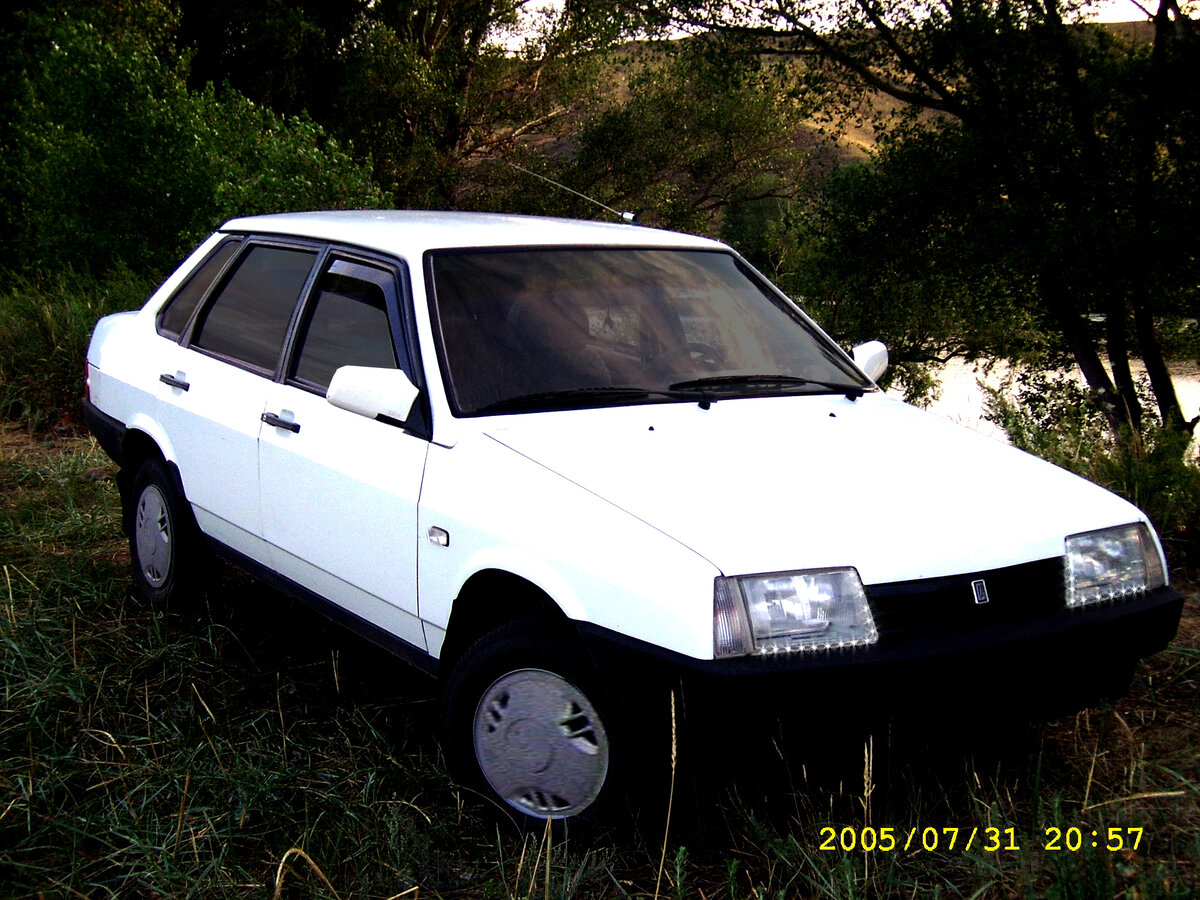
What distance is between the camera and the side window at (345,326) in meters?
3.83

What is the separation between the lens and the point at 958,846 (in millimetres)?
2986

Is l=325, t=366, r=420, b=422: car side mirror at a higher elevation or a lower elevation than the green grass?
higher

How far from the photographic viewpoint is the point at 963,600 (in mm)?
2824

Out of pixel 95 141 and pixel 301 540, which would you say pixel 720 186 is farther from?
pixel 301 540

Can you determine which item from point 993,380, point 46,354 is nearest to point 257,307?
point 46,354

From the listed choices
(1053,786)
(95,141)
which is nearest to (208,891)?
(1053,786)

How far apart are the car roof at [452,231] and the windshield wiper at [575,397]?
661 mm

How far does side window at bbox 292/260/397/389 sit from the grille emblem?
183 cm

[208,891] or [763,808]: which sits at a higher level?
[763,808]

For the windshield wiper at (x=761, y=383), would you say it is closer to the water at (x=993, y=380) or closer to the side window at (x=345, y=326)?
the side window at (x=345, y=326)

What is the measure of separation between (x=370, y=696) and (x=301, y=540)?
2.23 feet

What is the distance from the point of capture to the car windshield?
3.59 m

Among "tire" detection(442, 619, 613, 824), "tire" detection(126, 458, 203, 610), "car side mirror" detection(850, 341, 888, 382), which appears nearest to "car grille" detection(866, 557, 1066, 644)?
"tire" detection(442, 619, 613, 824)

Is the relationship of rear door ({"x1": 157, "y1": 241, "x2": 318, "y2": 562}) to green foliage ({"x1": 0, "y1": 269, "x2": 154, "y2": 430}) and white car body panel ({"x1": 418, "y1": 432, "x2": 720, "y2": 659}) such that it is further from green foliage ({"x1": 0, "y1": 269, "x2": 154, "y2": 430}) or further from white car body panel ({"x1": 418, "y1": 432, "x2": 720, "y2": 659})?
green foliage ({"x1": 0, "y1": 269, "x2": 154, "y2": 430})
